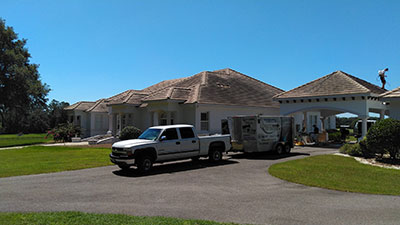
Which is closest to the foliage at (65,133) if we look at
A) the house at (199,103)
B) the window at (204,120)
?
the house at (199,103)

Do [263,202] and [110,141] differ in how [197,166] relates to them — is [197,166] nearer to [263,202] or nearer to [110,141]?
[263,202]

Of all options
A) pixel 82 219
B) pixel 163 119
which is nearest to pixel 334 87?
pixel 163 119

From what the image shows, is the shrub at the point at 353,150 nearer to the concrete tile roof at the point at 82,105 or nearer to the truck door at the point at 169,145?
the truck door at the point at 169,145

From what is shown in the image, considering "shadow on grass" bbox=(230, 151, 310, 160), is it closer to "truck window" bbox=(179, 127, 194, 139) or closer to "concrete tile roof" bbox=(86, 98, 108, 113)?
"truck window" bbox=(179, 127, 194, 139)

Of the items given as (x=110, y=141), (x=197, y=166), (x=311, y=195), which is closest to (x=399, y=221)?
(x=311, y=195)

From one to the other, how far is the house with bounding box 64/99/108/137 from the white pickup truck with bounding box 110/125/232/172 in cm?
2443

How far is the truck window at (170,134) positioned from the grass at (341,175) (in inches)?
177

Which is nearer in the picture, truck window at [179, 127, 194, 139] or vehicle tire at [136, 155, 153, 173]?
vehicle tire at [136, 155, 153, 173]

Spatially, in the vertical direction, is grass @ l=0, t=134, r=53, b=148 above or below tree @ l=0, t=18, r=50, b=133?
below

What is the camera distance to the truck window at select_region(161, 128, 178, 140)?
47.6 feet

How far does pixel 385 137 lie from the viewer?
1557cm

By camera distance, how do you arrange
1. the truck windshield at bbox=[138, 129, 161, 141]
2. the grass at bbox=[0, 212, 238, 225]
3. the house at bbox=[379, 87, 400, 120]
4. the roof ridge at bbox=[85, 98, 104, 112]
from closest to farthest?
the grass at bbox=[0, 212, 238, 225]
the truck windshield at bbox=[138, 129, 161, 141]
the house at bbox=[379, 87, 400, 120]
the roof ridge at bbox=[85, 98, 104, 112]

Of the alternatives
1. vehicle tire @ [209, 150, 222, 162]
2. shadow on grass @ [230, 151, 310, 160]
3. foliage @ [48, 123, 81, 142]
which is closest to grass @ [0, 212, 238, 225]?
vehicle tire @ [209, 150, 222, 162]

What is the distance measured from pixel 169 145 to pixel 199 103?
12.5 m
